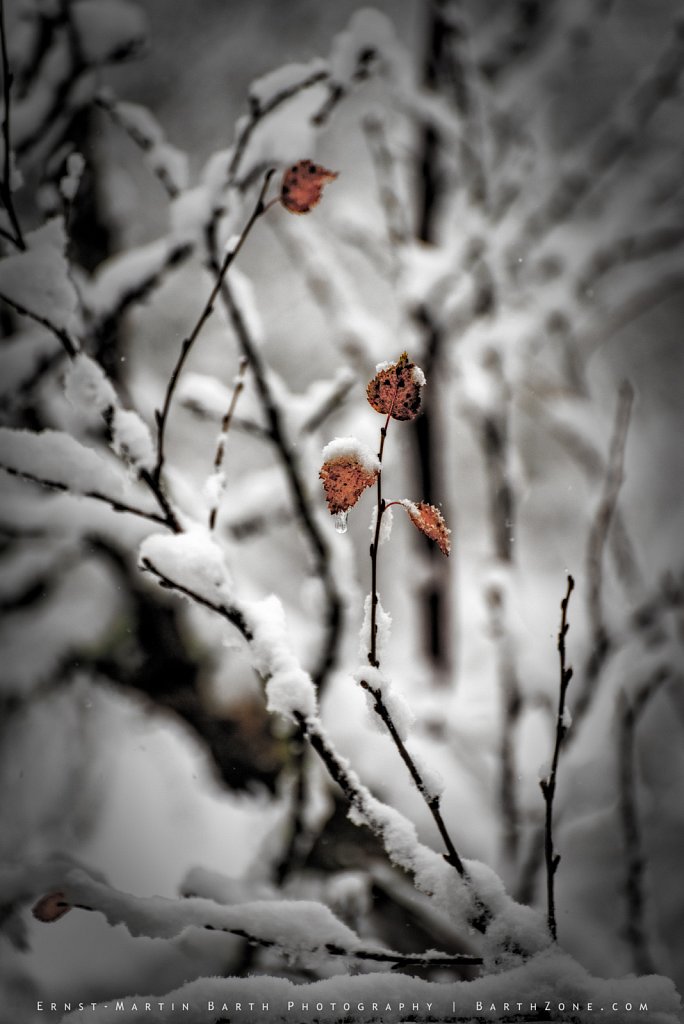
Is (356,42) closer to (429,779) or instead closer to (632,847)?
(429,779)

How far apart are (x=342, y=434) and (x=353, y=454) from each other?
0.49 meters

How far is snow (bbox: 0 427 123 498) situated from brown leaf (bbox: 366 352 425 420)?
0.27 m

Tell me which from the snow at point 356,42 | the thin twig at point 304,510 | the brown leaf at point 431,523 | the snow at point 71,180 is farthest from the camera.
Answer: the thin twig at point 304,510

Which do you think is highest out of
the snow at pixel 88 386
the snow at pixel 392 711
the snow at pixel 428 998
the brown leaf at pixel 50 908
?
the snow at pixel 88 386

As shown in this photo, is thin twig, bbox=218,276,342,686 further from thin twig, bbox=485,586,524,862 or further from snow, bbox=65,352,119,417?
thin twig, bbox=485,586,524,862

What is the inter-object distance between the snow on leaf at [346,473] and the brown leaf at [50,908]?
1.49 feet

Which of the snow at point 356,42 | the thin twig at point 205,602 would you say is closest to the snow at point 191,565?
the thin twig at point 205,602

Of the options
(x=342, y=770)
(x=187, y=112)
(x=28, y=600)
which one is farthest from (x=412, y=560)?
(x=187, y=112)

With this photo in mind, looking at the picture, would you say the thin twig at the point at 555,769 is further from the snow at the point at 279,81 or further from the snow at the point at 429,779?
the snow at the point at 279,81

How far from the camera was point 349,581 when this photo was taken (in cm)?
92

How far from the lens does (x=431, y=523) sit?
0.37 meters

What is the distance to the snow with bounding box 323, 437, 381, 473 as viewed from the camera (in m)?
0.39

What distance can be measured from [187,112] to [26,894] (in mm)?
1664

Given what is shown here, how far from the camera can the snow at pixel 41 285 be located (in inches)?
19.0
